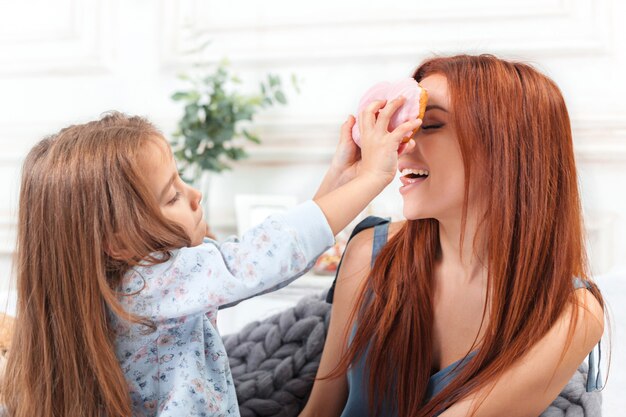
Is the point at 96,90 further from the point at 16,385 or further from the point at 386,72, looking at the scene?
the point at 16,385

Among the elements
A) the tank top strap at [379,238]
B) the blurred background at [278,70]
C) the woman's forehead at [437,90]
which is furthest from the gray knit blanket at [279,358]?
the blurred background at [278,70]

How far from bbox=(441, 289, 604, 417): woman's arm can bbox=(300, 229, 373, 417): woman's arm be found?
267 millimetres

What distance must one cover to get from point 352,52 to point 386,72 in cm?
11

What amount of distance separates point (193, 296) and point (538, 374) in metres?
0.49

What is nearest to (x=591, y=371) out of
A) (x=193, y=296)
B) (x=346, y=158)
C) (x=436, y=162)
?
(x=436, y=162)

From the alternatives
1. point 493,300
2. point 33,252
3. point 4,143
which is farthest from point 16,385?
point 4,143

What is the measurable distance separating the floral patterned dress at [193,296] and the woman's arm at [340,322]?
0.21 meters

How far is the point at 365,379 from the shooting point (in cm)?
127

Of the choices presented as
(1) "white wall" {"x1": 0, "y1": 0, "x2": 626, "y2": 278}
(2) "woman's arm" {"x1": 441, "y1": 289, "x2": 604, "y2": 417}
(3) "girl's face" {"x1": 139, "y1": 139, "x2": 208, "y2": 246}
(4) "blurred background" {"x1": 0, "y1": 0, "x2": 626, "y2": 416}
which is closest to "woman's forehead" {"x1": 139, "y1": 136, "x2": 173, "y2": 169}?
(3) "girl's face" {"x1": 139, "y1": 139, "x2": 208, "y2": 246}

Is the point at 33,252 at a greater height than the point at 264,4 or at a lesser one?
lesser

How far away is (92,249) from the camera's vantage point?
41.1 inches

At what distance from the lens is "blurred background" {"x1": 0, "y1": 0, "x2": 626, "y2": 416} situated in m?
2.01

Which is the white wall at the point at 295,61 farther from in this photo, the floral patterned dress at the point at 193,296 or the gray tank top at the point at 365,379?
the floral patterned dress at the point at 193,296

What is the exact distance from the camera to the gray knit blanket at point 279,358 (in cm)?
131
